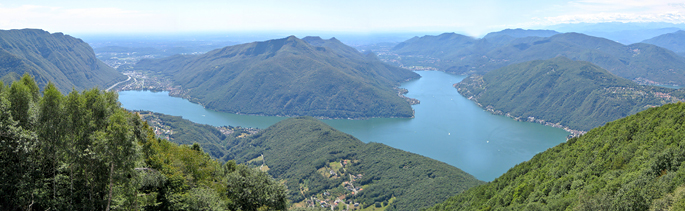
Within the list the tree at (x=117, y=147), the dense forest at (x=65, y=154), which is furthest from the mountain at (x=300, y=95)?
the tree at (x=117, y=147)

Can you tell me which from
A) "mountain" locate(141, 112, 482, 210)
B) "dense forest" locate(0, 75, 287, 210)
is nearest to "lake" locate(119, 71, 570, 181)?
"mountain" locate(141, 112, 482, 210)

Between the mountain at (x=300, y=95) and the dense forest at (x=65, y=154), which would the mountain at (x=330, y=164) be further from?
the dense forest at (x=65, y=154)

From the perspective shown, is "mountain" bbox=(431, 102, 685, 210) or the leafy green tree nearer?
"mountain" bbox=(431, 102, 685, 210)

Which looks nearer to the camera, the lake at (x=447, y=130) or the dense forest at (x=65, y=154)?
the dense forest at (x=65, y=154)

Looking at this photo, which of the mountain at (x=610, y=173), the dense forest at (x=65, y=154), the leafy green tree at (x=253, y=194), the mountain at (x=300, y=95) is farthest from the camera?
the mountain at (x=300, y=95)

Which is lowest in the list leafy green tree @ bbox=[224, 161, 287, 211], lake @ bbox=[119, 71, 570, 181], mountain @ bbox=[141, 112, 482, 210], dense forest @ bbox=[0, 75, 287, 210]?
lake @ bbox=[119, 71, 570, 181]

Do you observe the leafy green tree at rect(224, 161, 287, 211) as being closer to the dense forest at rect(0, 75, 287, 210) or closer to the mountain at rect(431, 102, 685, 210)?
the dense forest at rect(0, 75, 287, 210)

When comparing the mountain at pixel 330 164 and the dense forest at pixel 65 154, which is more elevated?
the dense forest at pixel 65 154

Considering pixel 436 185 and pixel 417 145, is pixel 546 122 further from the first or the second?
pixel 436 185
